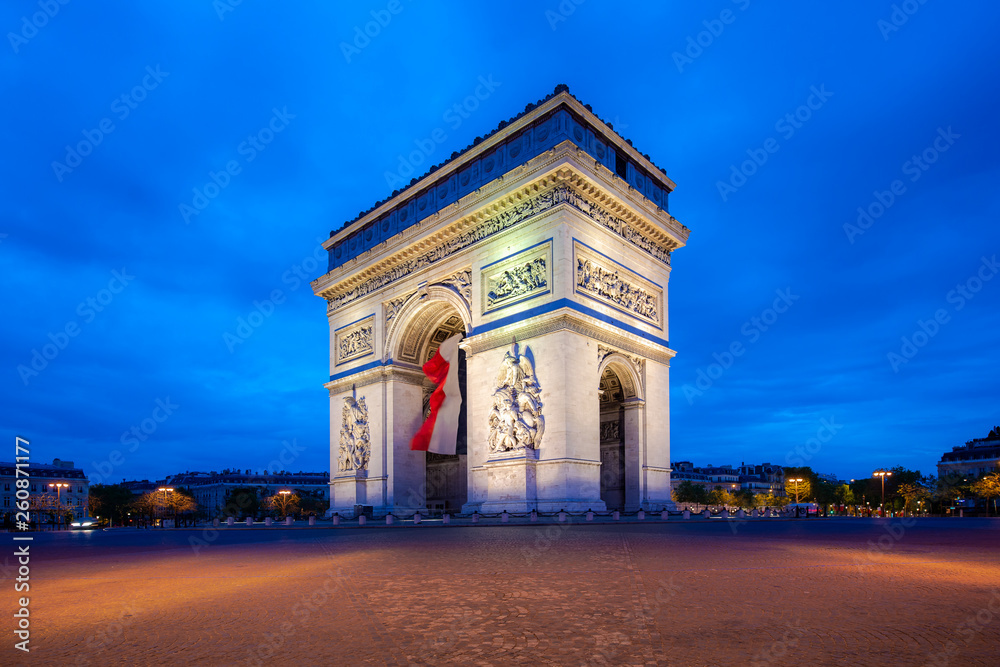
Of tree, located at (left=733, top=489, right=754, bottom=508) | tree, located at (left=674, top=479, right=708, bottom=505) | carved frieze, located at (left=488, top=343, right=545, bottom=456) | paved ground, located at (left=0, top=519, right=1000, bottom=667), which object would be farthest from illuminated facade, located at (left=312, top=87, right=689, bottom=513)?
tree, located at (left=733, top=489, right=754, bottom=508)

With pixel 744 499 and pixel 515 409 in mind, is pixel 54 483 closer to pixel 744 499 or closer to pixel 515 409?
pixel 515 409

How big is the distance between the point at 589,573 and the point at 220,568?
514cm

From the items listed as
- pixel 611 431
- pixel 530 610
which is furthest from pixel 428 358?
pixel 530 610

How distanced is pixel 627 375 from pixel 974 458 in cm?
8574

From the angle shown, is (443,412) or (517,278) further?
(443,412)

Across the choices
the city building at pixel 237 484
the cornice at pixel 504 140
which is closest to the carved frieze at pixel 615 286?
the cornice at pixel 504 140

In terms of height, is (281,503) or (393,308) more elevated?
(393,308)

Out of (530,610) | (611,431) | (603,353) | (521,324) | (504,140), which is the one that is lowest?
(611,431)

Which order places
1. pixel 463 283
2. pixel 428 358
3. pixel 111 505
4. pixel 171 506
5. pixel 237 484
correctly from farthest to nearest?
pixel 237 484 < pixel 111 505 < pixel 171 506 < pixel 428 358 < pixel 463 283

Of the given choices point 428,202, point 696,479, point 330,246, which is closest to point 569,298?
point 428,202

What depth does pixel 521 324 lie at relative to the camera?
23.5 metres

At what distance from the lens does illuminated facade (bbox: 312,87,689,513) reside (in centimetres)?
2250

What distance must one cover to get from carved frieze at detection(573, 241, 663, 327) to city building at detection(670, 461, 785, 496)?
9909 cm

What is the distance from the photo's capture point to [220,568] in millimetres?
8750
